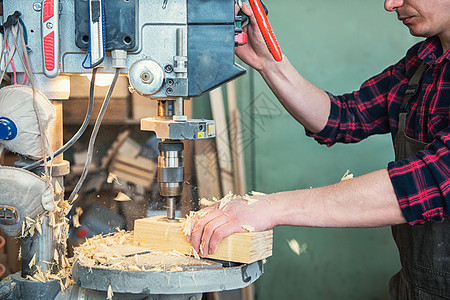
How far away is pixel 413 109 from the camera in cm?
160

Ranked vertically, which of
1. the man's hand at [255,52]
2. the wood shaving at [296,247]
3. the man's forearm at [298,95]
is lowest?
the wood shaving at [296,247]

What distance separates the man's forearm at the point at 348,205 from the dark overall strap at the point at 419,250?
34cm

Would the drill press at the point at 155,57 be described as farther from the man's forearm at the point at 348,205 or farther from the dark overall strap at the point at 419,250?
the dark overall strap at the point at 419,250

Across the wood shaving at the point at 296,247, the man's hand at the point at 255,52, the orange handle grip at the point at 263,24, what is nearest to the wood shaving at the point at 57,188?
the orange handle grip at the point at 263,24

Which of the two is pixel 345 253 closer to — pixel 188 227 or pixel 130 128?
pixel 130 128

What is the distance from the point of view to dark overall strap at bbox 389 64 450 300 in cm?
150

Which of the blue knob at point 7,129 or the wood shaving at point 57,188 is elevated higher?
the blue knob at point 7,129

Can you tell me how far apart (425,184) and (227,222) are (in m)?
0.46

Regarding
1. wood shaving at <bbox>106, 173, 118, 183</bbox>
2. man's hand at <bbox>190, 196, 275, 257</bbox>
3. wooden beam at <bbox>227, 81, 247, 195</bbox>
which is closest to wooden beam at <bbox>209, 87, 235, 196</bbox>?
wooden beam at <bbox>227, 81, 247, 195</bbox>

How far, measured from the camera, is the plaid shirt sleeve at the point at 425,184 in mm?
1208

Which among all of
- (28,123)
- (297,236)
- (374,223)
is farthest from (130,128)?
(374,223)

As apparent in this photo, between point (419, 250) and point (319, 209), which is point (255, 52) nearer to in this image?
point (319, 209)

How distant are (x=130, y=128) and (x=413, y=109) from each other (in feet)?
3.96

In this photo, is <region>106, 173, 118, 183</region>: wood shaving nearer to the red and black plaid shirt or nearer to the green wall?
the green wall
